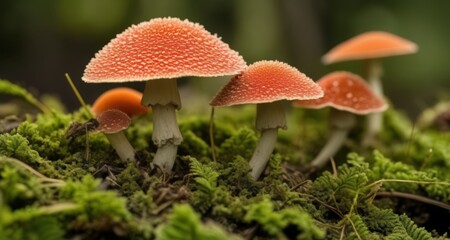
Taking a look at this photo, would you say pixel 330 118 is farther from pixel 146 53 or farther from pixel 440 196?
pixel 146 53

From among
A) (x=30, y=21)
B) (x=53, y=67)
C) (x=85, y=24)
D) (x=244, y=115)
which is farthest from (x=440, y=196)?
(x=53, y=67)

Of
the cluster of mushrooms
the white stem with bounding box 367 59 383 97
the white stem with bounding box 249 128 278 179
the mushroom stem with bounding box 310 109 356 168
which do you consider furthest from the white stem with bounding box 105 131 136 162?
the white stem with bounding box 367 59 383 97

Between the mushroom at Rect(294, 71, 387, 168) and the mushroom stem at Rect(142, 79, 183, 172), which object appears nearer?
the mushroom stem at Rect(142, 79, 183, 172)

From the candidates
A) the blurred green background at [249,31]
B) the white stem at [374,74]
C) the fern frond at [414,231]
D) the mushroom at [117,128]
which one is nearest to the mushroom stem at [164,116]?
the mushroom at [117,128]

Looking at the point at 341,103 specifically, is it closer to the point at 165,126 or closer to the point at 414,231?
the point at 414,231

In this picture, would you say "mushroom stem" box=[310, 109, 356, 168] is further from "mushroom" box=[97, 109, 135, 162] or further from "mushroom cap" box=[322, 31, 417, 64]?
"mushroom" box=[97, 109, 135, 162]

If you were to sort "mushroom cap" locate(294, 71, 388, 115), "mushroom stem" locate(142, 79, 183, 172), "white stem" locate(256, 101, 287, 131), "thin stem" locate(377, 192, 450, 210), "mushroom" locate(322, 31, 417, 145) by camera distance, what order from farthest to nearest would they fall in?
"mushroom" locate(322, 31, 417, 145) → "mushroom cap" locate(294, 71, 388, 115) → "thin stem" locate(377, 192, 450, 210) → "white stem" locate(256, 101, 287, 131) → "mushroom stem" locate(142, 79, 183, 172)
